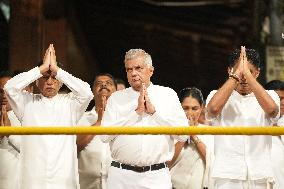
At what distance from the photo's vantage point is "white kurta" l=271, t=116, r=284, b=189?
24.5 feet

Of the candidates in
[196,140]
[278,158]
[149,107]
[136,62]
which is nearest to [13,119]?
[136,62]

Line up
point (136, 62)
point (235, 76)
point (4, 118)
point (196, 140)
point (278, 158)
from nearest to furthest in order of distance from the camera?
point (235, 76)
point (136, 62)
point (4, 118)
point (278, 158)
point (196, 140)

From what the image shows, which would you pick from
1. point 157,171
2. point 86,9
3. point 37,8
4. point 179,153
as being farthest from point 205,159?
point 86,9

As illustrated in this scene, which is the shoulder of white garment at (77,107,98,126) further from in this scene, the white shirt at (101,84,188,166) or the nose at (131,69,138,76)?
the nose at (131,69,138,76)

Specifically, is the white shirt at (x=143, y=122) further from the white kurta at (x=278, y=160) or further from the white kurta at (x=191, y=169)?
the white kurta at (x=278, y=160)

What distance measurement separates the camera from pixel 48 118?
23.1 ft

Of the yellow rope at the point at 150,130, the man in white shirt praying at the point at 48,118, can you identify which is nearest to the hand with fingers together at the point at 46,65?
the man in white shirt praying at the point at 48,118

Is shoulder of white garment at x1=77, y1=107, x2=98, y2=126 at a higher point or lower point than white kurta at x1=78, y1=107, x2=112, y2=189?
higher

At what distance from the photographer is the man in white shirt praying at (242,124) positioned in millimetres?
6449

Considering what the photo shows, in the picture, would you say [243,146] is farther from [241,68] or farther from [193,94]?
[193,94]

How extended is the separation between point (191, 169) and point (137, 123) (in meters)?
1.26

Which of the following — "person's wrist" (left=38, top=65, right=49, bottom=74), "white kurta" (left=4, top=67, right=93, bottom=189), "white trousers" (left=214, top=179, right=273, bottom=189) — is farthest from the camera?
"person's wrist" (left=38, top=65, right=49, bottom=74)

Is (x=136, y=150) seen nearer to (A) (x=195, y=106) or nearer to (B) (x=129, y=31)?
(A) (x=195, y=106)

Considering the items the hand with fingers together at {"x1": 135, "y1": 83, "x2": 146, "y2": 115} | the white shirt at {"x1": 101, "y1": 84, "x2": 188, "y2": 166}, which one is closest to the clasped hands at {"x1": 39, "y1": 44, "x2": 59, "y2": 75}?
the white shirt at {"x1": 101, "y1": 84, "x2": 188, "y2": 166}
